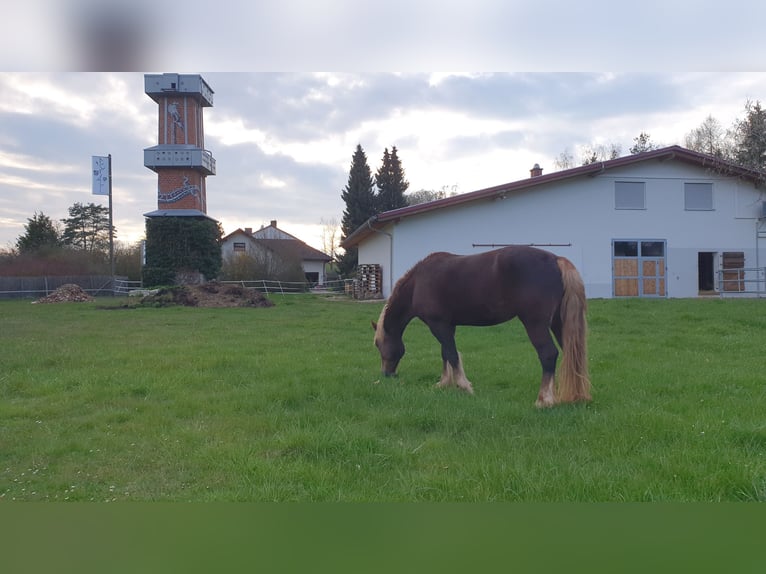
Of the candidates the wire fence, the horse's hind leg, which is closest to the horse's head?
the horse's hind leg

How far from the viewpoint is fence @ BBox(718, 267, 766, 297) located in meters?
22.3

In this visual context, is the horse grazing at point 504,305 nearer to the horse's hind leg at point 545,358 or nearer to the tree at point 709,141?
the horse's hind leg at point 545,358

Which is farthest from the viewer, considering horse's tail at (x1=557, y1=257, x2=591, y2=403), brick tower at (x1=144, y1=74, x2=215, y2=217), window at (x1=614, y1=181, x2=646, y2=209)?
brick tower at (x1=144, y1=74, x2=215, y2=217)

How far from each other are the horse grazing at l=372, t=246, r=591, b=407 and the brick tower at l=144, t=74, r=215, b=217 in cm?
2558

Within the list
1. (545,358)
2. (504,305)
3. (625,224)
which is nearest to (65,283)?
(625,224)

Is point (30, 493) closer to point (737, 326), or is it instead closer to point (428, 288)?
point (428, 288)

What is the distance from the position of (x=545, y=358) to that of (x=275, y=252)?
3482 centimetres

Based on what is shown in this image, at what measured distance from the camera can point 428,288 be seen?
638 cm

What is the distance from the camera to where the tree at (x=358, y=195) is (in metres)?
48.4

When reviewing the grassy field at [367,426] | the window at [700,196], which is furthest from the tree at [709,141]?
the grassy field at [367,426]

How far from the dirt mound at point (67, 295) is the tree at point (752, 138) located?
28.1 m

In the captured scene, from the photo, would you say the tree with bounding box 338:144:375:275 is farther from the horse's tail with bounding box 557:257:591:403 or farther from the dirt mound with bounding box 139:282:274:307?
the horse's tail with bounding box 557:257:591:403

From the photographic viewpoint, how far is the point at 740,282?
23.0m

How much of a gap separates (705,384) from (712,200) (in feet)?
68.5
